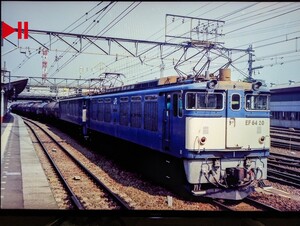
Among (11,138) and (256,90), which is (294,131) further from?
(11,138)

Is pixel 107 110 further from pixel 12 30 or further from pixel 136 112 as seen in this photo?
pixel 12 30

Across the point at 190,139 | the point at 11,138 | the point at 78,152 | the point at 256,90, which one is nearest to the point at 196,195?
the point at 190,139

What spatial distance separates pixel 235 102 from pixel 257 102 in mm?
348

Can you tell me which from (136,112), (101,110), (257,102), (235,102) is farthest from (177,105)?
(101,110)

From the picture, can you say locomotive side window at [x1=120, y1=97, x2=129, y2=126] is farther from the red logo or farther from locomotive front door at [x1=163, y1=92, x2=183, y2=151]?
the red logo

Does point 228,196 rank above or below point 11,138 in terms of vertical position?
below

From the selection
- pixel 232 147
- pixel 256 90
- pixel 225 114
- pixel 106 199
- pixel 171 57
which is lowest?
pixel 106 199

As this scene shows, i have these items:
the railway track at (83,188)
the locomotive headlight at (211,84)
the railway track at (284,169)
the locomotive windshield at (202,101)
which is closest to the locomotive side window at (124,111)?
the railway track at (83,188)

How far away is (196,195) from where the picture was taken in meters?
4.48

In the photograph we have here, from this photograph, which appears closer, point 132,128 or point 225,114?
point 225,114

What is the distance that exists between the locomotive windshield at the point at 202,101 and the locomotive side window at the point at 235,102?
0.55 ft

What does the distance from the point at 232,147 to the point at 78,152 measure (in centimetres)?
508

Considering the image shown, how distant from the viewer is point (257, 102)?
15.9 ft

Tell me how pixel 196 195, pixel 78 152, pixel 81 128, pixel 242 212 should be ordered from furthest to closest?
1. pixel 81 128
2. pixel 78 152
3. pixel 196 195
4. pixel 242 212
